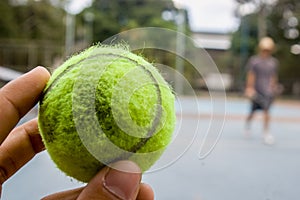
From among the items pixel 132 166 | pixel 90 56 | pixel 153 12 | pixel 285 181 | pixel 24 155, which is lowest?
pixel 153 12

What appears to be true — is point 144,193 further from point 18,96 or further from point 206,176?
point 206,176

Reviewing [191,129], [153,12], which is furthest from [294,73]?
[191,129]

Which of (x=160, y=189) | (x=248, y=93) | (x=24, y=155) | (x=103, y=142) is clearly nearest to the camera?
(x=103, y=142)

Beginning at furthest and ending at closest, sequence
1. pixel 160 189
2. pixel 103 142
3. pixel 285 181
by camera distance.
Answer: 1. pixel 285 181
2. pixel 160 189
3. pixel 103 142

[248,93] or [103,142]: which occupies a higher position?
[103,142]

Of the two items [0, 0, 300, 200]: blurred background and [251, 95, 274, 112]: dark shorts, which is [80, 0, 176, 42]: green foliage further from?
[251, 95, 274, 112]: dark shorts

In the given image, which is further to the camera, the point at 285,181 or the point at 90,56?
the point at 285,181

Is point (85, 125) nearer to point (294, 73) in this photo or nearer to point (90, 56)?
point (90, 56)
